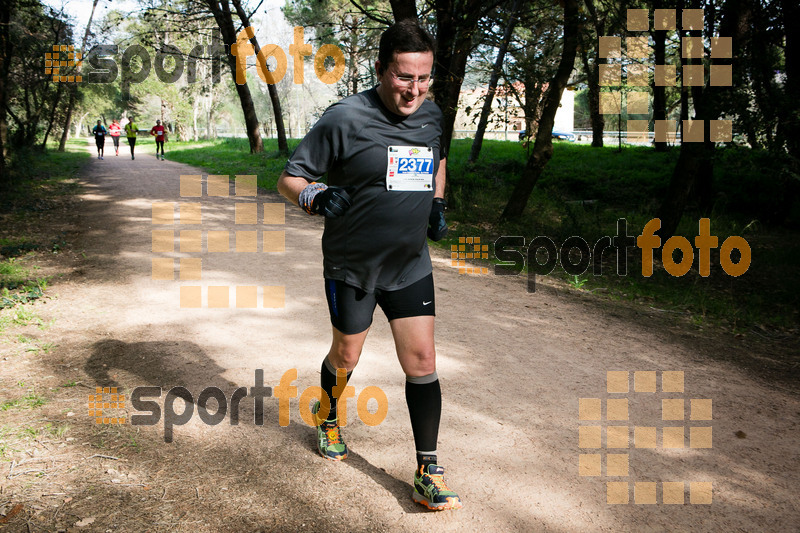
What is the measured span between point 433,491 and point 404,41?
2.17 metres

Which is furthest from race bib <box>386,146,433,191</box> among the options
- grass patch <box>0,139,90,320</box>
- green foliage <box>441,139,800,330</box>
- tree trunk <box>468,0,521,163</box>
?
tree trunk <box>468,0,521,163</box>

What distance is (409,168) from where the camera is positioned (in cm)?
283

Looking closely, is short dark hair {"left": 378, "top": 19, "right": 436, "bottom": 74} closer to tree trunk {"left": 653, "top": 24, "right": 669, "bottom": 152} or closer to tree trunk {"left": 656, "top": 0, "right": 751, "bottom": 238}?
tree trunk {"left": 656, "top": 0, "right": 751, "bottom": 238}

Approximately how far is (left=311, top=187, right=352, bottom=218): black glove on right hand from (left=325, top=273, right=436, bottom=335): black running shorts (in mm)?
454

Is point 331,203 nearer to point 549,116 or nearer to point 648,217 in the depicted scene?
point 549,116

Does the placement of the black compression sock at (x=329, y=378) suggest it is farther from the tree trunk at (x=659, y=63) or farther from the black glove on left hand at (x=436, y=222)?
the tree trunk at (x=659, y=63)

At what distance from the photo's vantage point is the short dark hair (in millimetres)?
2668

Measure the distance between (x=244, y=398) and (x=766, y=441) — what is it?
140 inches

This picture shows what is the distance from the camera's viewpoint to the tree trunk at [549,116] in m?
10.0

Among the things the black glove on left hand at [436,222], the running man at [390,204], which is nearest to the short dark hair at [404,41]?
the running man at [390,204]

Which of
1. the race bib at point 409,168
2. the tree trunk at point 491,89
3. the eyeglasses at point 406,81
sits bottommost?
the race bib at point 409,168

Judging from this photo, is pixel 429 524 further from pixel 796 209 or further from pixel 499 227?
pixel 796 209

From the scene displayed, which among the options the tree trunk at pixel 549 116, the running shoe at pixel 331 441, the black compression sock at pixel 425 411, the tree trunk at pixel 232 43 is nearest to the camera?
the black compression sock at pixel 425 411

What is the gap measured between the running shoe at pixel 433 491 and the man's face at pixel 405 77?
1.80 meters
